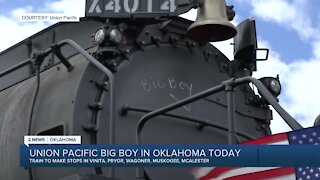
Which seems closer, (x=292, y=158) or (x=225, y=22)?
(x=292, y=158)

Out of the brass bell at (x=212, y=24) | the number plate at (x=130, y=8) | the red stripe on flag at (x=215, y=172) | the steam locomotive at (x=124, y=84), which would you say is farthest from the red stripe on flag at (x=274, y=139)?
the number plate at (x=130, y=8)

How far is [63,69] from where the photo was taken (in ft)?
20.4

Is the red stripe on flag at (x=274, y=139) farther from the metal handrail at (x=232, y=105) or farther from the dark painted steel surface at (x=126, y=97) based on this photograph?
the dark painted steel surface at (x=126, y=97)

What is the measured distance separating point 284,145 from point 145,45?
7.33ft

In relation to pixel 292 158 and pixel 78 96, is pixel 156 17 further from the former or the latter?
pixel 292 158

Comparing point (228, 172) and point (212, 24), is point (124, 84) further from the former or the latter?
point (228, 172)

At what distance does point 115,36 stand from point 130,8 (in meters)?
0.35

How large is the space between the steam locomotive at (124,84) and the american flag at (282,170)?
603 mm

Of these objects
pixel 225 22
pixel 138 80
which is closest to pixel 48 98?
pixel 138 80

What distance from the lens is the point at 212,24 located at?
6.32 meters

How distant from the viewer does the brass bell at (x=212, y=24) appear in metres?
6.34

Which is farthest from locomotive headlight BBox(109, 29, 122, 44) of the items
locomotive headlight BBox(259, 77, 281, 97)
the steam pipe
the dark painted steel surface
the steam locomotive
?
locomotive headlight BBox(259, 77, 281, 97)

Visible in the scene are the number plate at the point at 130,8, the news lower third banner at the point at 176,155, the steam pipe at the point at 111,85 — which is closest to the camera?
the news lower third banner at the point at 176,155

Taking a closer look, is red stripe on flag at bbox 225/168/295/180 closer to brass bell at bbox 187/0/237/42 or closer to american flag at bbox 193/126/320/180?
american flag at bbox 193/126/320/180
